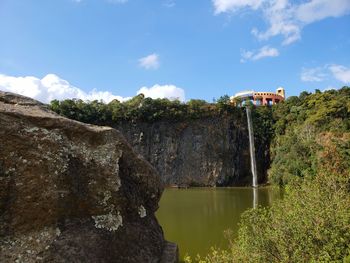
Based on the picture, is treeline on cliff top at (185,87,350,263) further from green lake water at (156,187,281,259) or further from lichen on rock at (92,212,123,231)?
lichen on rock at (92,212,123,231)

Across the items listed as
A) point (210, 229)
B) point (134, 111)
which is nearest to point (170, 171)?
point (134, 111)

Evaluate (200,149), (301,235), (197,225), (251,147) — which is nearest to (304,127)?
(251,147)

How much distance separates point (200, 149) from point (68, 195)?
41.6 metres

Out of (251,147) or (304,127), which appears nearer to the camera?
(304,127)

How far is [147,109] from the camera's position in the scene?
4516 centimetres

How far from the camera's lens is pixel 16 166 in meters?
3.58

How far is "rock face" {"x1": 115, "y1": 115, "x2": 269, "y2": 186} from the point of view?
1732 inches

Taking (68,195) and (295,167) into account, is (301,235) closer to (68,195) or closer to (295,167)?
(68,195)

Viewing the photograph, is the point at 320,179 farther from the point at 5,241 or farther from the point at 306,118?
the point at 306,118

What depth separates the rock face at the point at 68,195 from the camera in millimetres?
3438

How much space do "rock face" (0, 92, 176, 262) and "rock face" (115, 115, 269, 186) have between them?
Answer: 132 ft

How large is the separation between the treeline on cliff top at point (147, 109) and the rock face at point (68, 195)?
40354mm

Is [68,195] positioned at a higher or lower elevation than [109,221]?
higher

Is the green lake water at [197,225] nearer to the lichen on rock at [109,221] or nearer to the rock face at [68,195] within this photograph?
the rock face at [68,195]
